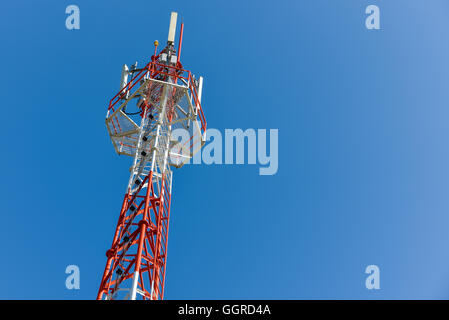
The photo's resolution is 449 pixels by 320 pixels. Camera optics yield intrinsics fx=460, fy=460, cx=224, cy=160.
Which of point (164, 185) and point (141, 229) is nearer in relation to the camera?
point (141, 229)

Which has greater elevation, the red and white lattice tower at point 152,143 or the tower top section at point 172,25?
the tower top section at point 172,25

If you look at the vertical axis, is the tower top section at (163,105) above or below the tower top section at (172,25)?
below

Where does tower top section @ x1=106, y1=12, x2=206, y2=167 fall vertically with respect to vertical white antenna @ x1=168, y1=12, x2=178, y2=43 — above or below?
below

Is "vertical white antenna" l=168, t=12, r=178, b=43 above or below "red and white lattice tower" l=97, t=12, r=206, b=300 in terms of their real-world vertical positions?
above

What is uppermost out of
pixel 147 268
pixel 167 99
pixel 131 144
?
pixel 167 99

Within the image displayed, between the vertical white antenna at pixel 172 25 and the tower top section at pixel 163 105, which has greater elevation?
the vertical white antenna at pixel 172 25

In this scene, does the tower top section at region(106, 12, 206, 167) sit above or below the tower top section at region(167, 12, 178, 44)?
below

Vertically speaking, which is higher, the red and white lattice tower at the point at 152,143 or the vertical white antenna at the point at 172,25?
the vertical white antenna at the point at 172,25

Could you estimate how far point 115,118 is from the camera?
30844mm
